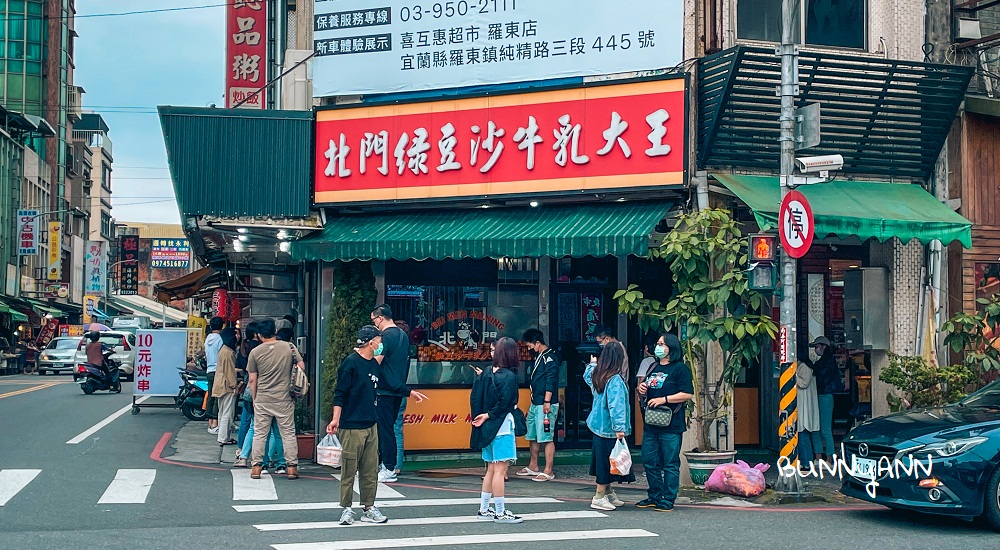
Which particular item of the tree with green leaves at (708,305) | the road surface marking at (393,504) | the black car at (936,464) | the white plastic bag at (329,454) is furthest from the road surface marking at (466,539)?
the tree with green leaves at (708,305)

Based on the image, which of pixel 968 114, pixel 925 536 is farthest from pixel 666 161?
pixel 925 536

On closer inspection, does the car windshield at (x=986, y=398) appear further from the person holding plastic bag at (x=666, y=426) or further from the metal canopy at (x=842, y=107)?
the metal canopy at (x=842, y=107)

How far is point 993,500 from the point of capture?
9.55 m

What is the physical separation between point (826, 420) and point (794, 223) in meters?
4.22

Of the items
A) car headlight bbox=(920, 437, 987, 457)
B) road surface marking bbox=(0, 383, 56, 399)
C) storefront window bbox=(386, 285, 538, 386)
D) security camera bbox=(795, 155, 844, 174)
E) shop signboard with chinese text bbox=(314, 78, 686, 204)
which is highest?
shop signboard with chinese text bbox=(314, 78, 686, 204)

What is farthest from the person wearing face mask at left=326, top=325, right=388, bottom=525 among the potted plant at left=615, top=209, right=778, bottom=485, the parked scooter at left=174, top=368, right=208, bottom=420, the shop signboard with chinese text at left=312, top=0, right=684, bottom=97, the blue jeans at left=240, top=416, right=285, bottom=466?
the parked scooter at left=174, top=368, right=208, bottom=420

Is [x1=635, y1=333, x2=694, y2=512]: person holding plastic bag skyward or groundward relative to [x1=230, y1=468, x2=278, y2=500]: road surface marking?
skyward

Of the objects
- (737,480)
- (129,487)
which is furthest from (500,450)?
(129,487)

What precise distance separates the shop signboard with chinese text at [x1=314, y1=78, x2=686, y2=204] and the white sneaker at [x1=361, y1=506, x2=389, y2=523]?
573 cm

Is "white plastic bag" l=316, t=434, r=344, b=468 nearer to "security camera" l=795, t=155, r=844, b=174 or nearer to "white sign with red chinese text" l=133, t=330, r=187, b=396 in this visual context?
"security camera" l=795, t=155, r=844, b=174

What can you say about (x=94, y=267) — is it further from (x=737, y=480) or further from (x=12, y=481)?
(x=737, y=480)

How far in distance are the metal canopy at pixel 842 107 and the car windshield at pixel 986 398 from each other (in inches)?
157

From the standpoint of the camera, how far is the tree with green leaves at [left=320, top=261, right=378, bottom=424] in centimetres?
1491

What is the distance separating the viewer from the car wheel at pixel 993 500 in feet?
31.3
